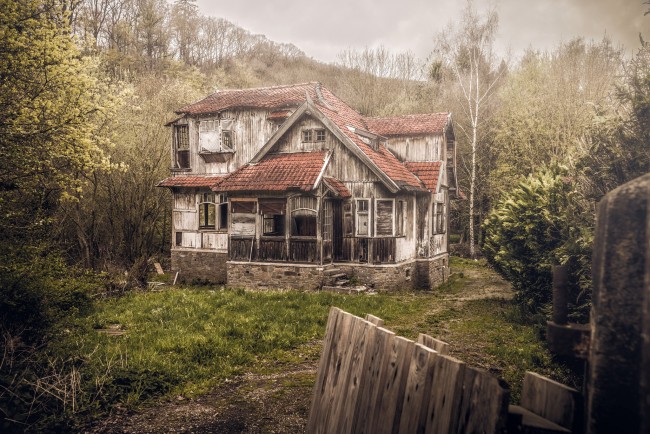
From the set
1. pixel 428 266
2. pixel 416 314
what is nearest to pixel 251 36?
pixel 428 266

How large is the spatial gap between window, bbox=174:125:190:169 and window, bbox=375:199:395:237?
11122 mm

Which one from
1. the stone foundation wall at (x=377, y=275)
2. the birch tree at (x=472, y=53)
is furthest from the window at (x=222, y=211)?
the birch tree at (x=472, y=53)

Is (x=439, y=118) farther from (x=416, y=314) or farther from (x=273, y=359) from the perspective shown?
(x=273, y=359)

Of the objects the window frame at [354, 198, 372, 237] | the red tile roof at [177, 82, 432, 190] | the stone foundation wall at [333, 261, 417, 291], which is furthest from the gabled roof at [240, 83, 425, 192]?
the stone foundation wall at [333, 261, 417, 291]

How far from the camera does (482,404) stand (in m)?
2.36

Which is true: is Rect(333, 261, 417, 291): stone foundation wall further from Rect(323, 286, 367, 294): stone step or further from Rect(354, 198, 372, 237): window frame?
Rect(354, 198, 372, 237): window frame

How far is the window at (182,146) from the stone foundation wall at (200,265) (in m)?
4.62

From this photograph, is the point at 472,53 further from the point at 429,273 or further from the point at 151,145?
the point at 151,145

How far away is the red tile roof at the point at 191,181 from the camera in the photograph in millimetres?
21703

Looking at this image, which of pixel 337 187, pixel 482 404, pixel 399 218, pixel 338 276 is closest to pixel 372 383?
pixel 482 404

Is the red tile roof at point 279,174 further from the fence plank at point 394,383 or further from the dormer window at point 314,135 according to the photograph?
the fence plank at point 394,383

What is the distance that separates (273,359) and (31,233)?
17.6 ft

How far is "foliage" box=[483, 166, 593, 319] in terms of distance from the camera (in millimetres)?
9055

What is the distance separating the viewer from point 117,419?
5953mm
